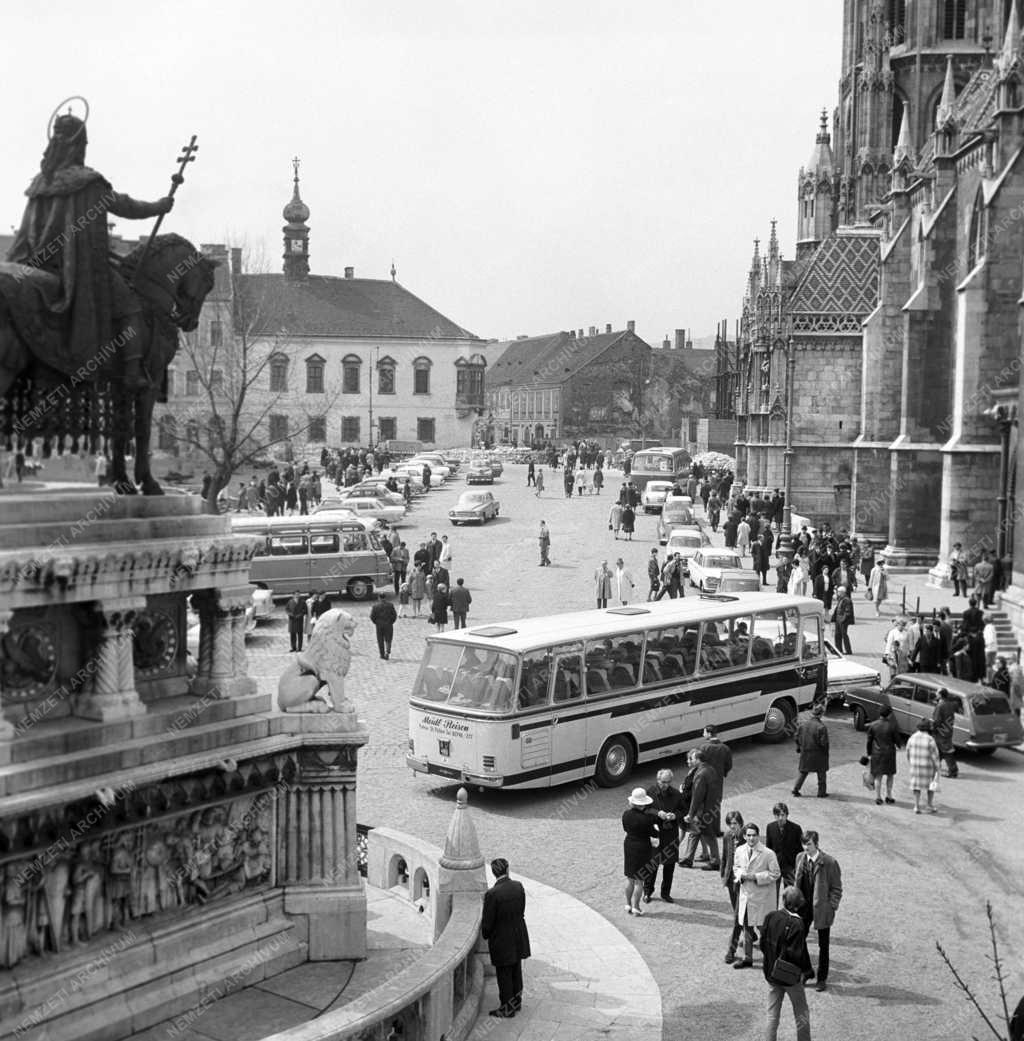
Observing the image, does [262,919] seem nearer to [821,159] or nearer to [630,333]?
[821,159]

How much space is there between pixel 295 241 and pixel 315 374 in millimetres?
9206

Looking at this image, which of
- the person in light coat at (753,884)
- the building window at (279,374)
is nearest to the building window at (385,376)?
the building window at (279,374)

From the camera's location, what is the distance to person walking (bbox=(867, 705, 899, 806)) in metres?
17.5

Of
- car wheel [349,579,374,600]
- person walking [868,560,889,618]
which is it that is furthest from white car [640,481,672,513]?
car wheel [349,579,374,600]

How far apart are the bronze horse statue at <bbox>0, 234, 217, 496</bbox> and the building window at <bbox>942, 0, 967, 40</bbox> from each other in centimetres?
6025

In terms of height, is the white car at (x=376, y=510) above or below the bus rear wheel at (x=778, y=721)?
above

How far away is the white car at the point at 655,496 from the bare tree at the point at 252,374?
14036 millimetres

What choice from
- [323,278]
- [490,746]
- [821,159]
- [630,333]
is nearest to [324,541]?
[490,746]

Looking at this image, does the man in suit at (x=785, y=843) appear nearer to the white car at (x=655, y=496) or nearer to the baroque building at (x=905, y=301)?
the baroque building at (x=905, y=301)

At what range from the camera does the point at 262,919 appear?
35.7 ft

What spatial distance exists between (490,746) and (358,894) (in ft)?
20.0

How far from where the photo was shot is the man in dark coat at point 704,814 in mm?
15203

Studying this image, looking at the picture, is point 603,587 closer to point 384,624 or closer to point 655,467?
point 384,624

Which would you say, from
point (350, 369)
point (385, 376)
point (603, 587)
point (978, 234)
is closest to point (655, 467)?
point (385, 376)
